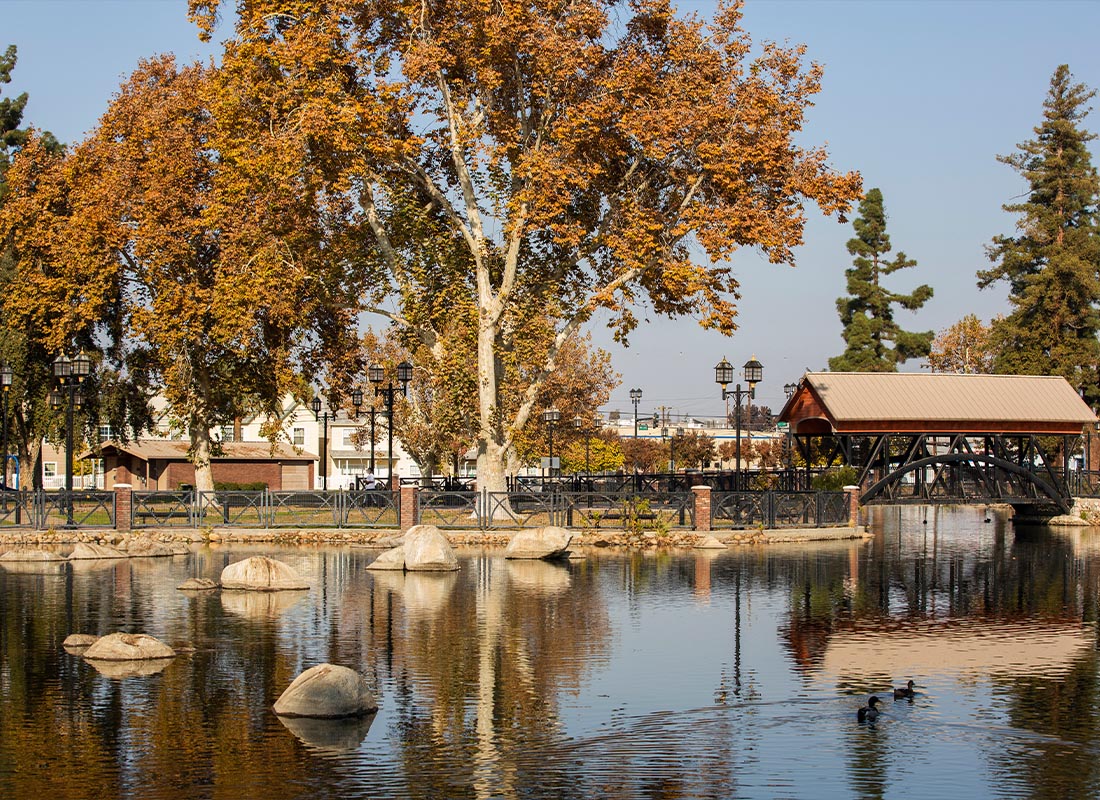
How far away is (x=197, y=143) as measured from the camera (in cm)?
4875

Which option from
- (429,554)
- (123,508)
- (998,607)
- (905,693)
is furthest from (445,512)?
(905,693)

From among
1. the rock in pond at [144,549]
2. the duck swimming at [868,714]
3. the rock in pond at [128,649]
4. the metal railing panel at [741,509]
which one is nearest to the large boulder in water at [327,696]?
the rock in pond at [128,649]

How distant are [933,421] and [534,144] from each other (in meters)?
16.5

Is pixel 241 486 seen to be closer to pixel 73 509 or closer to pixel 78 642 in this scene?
pixel 73 509

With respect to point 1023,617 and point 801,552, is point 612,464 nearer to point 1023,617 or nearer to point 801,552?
point 801,552

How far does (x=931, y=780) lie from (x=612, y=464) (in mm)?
76413

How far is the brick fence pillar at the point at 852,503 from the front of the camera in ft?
140

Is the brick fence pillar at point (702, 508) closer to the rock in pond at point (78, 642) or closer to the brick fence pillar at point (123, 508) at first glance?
the brick fence pillar at point (123, 508)

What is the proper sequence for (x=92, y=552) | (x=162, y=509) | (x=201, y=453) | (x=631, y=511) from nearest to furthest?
(x=92, y=552), (x=631, y=511), (x=162, y=509), (x=201, y=453)

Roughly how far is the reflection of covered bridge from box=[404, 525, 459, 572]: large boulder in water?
55.8 ft

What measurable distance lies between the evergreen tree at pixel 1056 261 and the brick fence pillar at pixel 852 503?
28.3m

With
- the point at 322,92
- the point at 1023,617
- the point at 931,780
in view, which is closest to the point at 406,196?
the point at 322,92

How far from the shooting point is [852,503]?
140 feet

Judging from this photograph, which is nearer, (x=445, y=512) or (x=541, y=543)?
(x=541, y=543)
